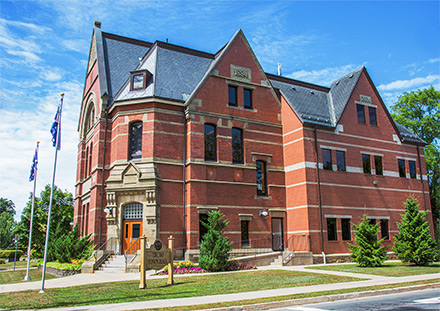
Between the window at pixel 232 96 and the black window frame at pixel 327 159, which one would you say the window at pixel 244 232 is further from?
the window at pixel 232 96

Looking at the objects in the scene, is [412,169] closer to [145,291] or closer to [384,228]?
[384,228]

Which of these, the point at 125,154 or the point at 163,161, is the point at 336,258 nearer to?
the point at 163,161

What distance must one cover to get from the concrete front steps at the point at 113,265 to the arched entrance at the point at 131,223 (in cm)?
92

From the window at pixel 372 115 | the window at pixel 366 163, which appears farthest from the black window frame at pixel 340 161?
the window at pixel 372 115

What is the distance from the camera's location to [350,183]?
93.6 ft

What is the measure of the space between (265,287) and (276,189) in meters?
14.4

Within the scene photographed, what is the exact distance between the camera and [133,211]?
24734 mm

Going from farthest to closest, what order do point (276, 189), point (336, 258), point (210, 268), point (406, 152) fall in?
point (406, 152) < point (276, 189) < point (336, 258) < point (210, 268)

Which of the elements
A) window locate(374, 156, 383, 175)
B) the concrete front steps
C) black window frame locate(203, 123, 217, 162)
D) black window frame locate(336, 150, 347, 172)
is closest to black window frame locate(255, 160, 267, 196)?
black window frame locate(203, 123, 217, 162)

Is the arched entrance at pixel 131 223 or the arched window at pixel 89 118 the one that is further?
the arched window at pixel 89 118

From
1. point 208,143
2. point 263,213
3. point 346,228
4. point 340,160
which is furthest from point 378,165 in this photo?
point 208,143

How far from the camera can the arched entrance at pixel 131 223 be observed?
2434 cm

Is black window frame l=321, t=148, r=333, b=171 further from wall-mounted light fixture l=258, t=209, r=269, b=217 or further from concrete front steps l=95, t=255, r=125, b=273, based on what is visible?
concrete front steps l=95, t=255, r=125, b=273

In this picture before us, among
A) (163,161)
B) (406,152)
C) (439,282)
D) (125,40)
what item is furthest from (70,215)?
(439,282)
